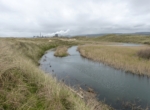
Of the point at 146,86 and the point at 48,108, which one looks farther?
the point at 146,86

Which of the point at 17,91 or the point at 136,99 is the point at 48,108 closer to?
the point at 17,91

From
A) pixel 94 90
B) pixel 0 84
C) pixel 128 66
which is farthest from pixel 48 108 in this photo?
pixel 128 66

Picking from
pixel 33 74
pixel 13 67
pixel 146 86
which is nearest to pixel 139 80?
pixel 146 86

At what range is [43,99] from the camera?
603 centimetres

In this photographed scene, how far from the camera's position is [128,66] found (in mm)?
18922

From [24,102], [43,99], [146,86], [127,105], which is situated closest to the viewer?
[24,102]

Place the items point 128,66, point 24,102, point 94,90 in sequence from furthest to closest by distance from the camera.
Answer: point 128,66 < point 94,90 < point 24,102

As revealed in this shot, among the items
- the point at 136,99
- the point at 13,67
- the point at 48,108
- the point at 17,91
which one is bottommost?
the point at 136,99

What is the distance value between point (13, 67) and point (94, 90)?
7.20 meters

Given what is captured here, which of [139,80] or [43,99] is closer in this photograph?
[43,99]

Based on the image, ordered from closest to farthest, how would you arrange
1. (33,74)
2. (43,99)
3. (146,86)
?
(43,99) → (33,74) → (146,86)

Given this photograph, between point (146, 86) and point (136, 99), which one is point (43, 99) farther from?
point (146, 86)

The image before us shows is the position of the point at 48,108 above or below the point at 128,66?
above

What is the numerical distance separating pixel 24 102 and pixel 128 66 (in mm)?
16162
